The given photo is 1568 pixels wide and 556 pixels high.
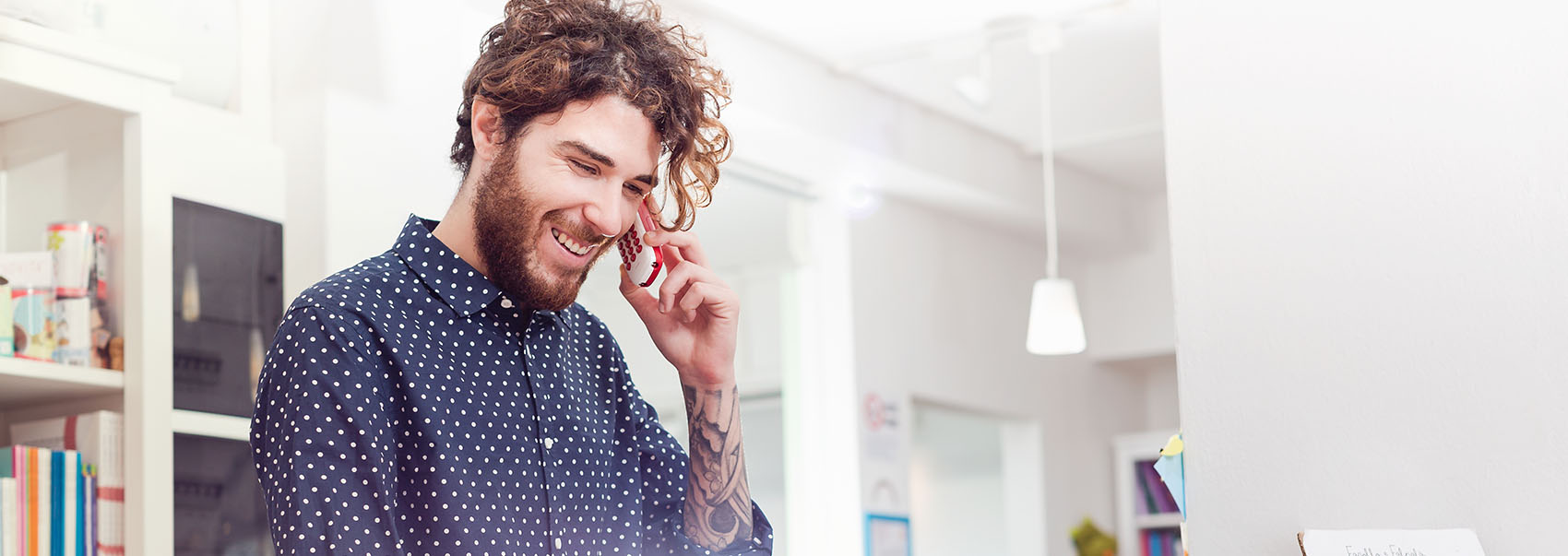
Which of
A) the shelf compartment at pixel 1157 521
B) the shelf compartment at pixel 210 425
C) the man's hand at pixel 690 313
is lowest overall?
the shelf compartment at pixel 1157 521

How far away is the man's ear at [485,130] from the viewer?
5.11 ft

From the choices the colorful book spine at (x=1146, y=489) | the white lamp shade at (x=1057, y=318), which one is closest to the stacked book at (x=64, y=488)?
the white lamp shade at (x=1057, y=318)

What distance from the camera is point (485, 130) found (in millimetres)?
1572

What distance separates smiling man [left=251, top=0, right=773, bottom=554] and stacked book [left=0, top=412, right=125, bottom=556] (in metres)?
0.89

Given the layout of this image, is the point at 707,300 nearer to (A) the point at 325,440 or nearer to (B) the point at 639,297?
(B) the point at 639,297

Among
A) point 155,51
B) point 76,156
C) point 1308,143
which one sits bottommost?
point 1308,143

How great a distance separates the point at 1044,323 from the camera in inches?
181

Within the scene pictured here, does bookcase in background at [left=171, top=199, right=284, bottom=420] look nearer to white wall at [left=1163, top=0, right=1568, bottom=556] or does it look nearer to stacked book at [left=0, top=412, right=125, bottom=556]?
stacked book at [left=0, top=412, right=125, bottom=556]

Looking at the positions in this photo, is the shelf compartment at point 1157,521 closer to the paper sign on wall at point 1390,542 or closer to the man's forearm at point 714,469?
the paper sign on wall at point 1390,542

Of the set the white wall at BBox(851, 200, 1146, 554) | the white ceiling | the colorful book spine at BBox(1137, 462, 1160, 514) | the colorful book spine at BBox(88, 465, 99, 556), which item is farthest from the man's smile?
the colorful book spine at BBox(1137, 462, 1160, 514)

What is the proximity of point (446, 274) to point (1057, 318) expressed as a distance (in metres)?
3.29

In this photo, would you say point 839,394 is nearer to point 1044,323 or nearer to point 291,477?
point 1044,323

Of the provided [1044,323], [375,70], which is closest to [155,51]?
[375,70]

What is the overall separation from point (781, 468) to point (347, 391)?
3.88m
